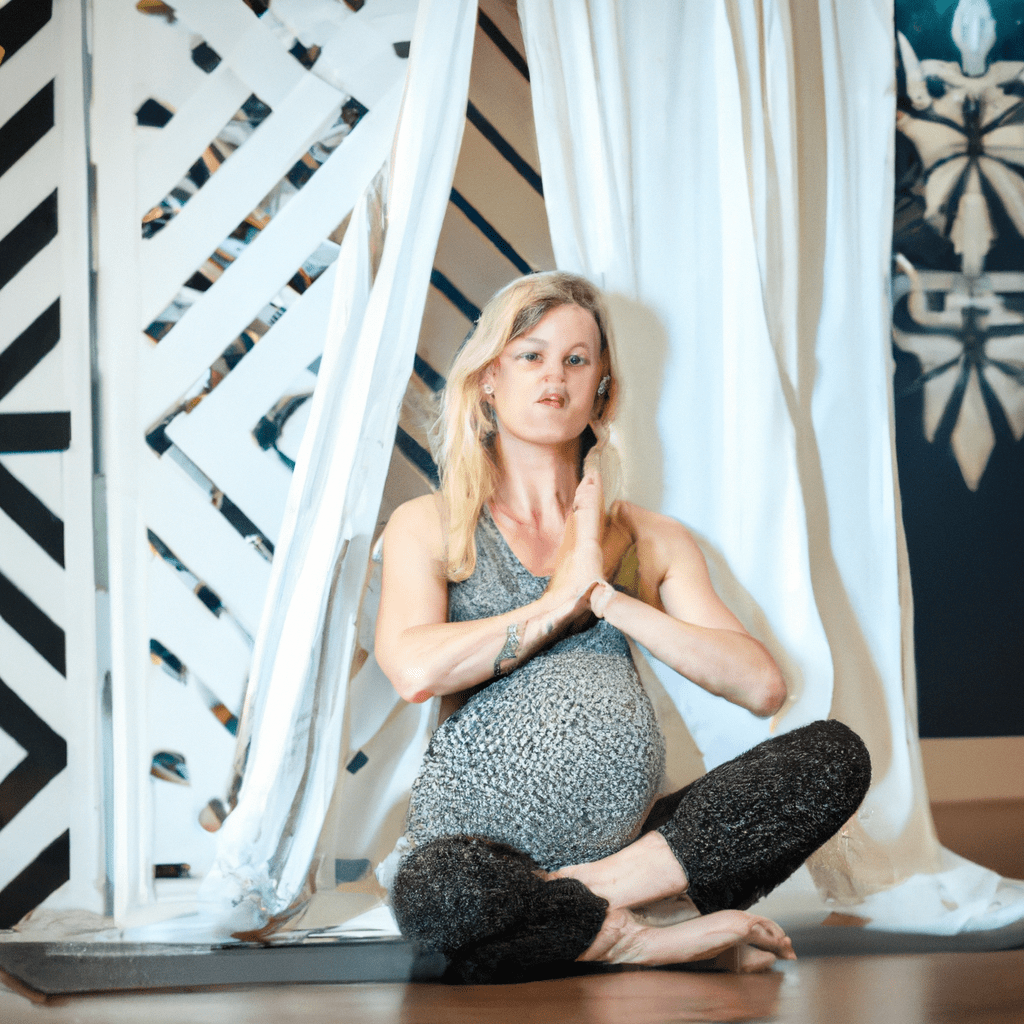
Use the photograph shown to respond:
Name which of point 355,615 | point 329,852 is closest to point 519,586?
point 355,615

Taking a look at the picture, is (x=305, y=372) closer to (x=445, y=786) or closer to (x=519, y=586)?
(x=519, y=586)

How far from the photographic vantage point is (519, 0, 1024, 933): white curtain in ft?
4.16

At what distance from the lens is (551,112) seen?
1260mm

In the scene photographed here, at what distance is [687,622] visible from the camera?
1222 millimetres

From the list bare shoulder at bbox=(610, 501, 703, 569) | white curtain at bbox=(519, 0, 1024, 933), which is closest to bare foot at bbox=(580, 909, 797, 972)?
white curtain at bbox=(519, 0, 1024, 933)

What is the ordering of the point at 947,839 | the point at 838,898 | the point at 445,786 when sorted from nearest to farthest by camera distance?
the point at 445,786, the point at 838,898, the point at 947,839

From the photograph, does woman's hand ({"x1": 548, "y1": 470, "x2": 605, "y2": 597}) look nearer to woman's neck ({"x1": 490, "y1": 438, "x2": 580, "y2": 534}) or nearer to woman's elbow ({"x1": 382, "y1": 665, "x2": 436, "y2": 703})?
woman's neck ({"x1": 490, "y1": 438, "x2": 580, "y2": 534})

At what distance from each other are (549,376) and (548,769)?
1.72 feet

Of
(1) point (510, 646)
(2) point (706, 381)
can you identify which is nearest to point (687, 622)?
(1) point (510, 646)

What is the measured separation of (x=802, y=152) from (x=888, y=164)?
129 millimetres

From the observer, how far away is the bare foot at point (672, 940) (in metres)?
1.04

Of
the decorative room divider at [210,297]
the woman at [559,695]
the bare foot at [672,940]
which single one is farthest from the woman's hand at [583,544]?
the bare foot at [672,940]

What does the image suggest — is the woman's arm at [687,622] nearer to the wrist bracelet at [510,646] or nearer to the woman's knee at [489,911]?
the wrist bracelet at [510,646]

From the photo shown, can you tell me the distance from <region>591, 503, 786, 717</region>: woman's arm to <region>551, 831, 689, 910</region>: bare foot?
224mm
